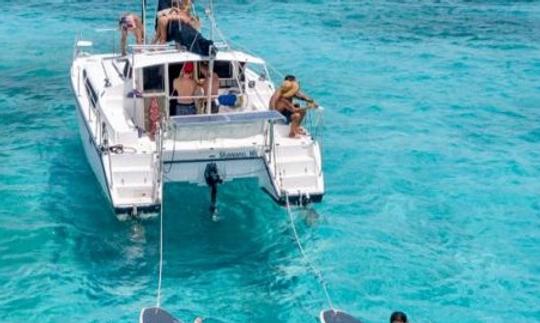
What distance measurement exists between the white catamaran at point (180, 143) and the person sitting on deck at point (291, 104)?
0.20 metres

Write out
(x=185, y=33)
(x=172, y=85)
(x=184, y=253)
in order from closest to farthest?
(x=184, y=253) → (x=172, y=85) → (x=185, y=33)

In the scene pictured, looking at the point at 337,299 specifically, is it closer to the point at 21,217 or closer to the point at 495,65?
the point at 21,217

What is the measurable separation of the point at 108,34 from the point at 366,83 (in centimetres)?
1218

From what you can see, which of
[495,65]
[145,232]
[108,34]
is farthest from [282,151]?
[108,34]

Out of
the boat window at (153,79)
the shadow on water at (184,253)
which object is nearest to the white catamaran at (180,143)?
the boat window at (153,79)

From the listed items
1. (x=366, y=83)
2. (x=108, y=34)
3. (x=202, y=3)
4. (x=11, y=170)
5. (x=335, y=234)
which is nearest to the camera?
(x=335, y=234)

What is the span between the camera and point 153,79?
13.8 metres

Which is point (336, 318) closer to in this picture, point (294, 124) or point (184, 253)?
point (184, 253)

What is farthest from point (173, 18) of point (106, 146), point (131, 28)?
point (106, 146)

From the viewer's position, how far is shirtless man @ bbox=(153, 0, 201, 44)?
15.1 meters

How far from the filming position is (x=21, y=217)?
1432 cm

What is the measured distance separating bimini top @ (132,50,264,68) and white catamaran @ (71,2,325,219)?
0.02 m

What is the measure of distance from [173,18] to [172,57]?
202 cm

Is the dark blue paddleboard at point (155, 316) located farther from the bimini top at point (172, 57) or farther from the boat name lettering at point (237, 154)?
the bimini top at point (172, 57)
